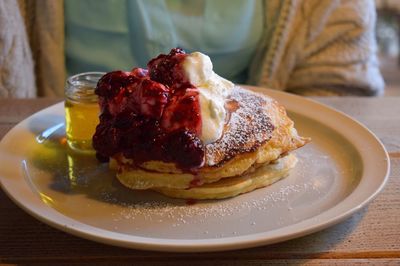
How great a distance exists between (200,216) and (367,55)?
3.55 feet

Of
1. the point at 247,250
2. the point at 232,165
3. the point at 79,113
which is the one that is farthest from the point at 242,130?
the point at 79,113

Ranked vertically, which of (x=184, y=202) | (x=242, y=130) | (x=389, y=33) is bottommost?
(x=389, y=33)

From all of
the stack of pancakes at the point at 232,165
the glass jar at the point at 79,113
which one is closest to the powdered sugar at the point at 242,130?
the stack of pancakes at the point at 232,165

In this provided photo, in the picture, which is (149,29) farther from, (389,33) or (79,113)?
(389,33)

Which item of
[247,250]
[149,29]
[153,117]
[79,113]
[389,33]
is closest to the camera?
[247,250]

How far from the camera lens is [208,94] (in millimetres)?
940

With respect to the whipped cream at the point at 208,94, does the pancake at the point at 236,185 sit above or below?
below

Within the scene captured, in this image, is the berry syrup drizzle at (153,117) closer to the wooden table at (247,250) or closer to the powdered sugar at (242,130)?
the powdered sugar at (242,130)

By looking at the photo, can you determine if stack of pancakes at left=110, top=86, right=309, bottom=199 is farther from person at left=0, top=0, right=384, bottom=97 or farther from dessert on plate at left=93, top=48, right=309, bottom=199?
person at left=0, top=0, right=384, bottom=97

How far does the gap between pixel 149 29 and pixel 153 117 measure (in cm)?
81

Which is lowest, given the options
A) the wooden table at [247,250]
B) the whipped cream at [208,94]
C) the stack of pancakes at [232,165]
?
the wooden table at [247,250]

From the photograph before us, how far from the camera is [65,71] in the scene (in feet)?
5.74

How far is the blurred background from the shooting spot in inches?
177

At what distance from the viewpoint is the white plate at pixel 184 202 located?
771 mm
